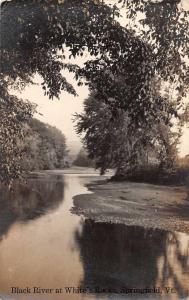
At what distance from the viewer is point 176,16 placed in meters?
3.25

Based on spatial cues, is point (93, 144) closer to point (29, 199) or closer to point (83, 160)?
point (83, 160)

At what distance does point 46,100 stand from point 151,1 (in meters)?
1.01

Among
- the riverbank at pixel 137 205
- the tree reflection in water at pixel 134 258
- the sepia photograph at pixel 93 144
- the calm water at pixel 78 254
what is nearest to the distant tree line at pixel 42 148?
the sepia photograph at pixel 93 144

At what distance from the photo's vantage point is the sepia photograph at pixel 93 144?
3.09m

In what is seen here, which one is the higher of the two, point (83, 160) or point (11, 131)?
point (11, 131)

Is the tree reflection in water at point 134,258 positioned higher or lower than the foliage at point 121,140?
lower

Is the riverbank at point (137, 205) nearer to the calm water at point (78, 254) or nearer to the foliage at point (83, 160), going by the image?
the calm water at point (78, 254)

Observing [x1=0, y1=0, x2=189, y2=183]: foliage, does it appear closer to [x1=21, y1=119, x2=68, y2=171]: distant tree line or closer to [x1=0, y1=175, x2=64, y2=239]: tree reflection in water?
[x1=21, y1=119, x2=68, y2=171]: distant tree line

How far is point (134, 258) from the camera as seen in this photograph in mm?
3168

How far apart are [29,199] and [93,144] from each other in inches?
25.0

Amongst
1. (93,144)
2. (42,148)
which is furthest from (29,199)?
(93,144)

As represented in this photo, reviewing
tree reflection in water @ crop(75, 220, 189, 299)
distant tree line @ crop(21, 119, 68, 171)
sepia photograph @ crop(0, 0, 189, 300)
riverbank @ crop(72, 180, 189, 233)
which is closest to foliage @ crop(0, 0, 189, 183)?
sepia photograph @ crop(0, 0, 189, 300)

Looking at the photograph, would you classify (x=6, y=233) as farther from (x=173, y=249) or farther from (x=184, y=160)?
(x=184, y=160)

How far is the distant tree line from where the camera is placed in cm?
339
